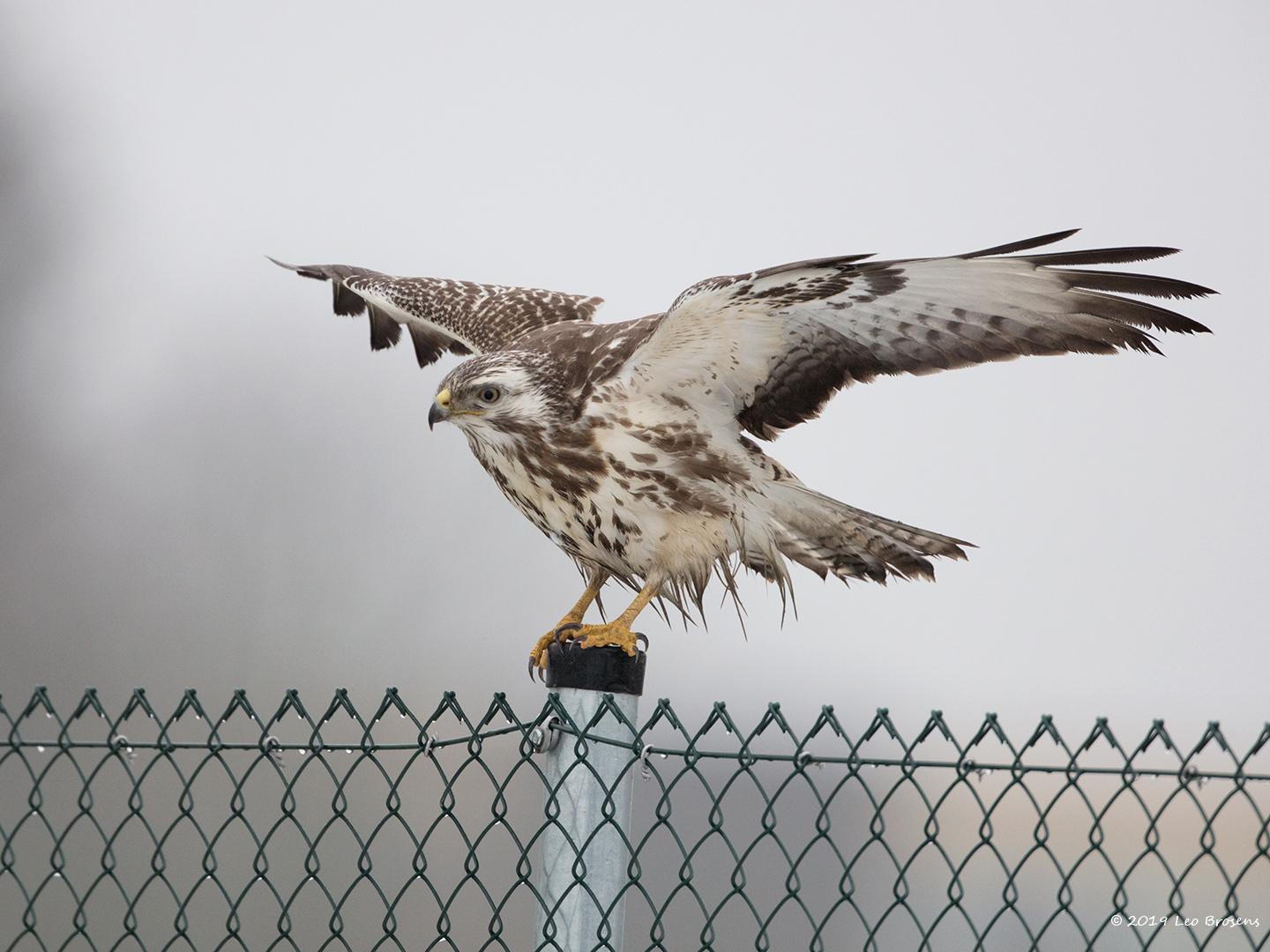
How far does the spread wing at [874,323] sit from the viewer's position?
7.37ft

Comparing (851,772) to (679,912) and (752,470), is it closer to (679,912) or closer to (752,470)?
(752,470)

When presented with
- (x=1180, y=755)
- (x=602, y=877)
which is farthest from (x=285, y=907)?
(x=1180, y=755)

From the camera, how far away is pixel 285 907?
1.86 metres

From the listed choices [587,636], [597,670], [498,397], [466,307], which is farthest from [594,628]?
[466,307]

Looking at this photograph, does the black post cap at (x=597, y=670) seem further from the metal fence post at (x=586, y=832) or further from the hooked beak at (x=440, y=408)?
the hooked beak at (x=440, y=408)

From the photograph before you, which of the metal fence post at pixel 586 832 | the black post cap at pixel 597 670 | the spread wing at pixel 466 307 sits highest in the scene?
the spread wing at pixel 466 307

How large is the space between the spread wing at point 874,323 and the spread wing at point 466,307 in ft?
2.42

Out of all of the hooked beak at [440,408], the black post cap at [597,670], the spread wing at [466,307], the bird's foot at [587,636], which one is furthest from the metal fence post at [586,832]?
the spread wing at [466,307]

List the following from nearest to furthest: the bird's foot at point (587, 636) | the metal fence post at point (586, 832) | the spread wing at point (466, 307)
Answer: the metal fence post at point (586, 832) < the bird's foot at point (587, 636) < the spread wing at point (466, 307)

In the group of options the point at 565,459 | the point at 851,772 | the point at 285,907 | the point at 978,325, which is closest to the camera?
the point at 851,772

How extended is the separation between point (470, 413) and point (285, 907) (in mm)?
1106

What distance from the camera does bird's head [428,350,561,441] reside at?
2584mm

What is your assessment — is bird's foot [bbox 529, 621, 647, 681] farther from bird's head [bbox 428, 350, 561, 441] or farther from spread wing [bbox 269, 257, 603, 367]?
spread wing [bbox 269, 257, 603, 367]

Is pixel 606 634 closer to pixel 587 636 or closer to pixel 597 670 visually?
pixel 587 636
